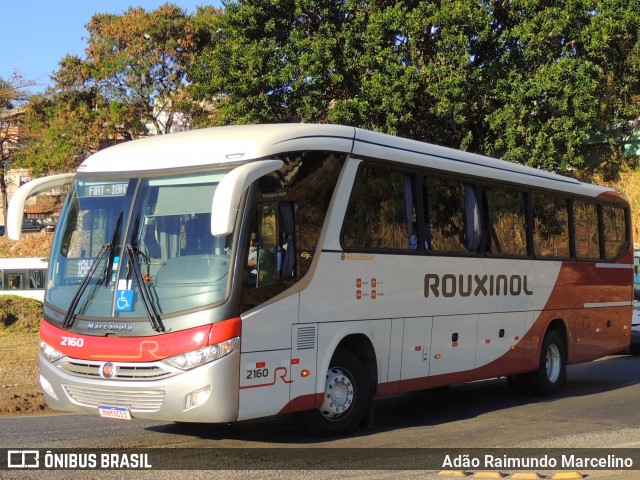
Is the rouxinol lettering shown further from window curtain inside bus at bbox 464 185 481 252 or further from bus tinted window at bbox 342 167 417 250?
bus tinted window at bbox 342 167 417 250

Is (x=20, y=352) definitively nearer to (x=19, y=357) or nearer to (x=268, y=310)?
(x=19, y=357)

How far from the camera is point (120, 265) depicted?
941 centimetres

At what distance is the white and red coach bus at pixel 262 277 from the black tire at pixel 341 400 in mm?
21

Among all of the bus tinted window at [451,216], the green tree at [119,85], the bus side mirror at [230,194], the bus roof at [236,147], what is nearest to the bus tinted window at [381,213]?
the bus roof at [236,147]

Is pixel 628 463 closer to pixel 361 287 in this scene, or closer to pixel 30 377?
pixel 361 287

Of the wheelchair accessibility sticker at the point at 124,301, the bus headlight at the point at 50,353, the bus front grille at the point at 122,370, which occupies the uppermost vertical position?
the wheelchair accessibility sticker at the point at 124,301

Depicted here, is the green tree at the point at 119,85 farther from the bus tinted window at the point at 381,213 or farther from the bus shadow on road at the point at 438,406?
the bus tinted window at the point at 381,213

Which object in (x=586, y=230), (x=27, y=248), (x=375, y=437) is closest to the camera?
(x=375, y=437)

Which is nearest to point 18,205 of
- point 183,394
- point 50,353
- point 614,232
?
point 50,353

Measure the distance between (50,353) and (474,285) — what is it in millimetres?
5827

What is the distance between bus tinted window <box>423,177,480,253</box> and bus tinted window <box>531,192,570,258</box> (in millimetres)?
1963

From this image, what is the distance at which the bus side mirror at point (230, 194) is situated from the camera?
8398 mm

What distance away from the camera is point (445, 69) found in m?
28.3

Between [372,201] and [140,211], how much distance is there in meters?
2.79
